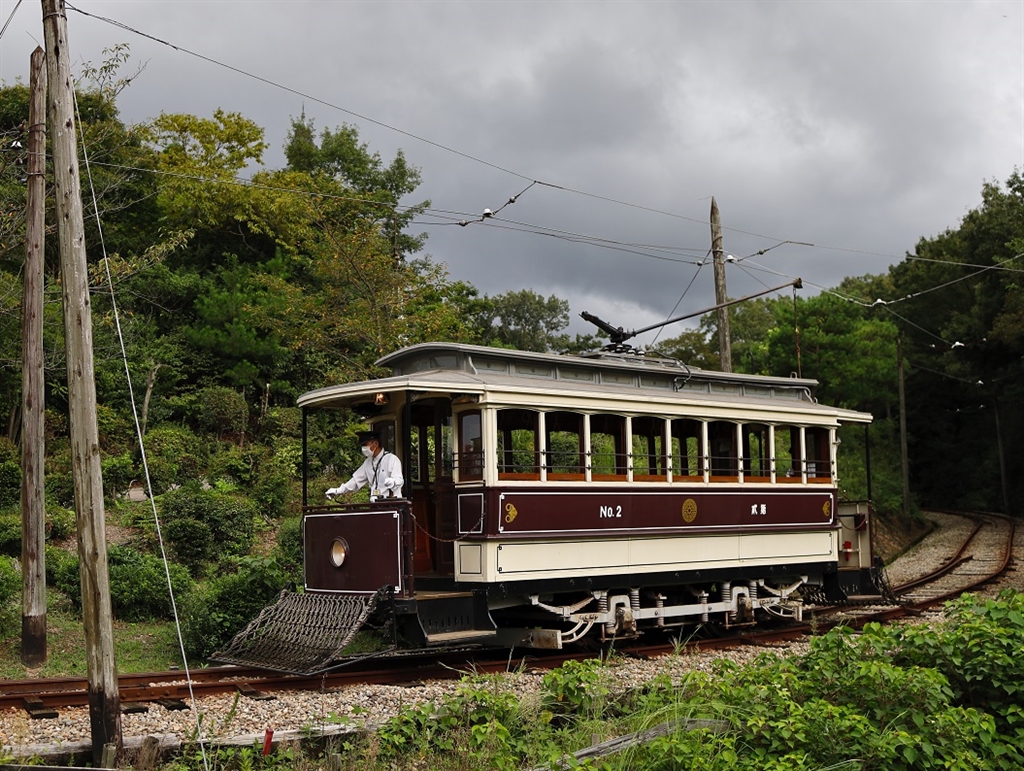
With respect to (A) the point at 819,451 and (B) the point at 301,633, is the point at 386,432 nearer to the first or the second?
(B) the point at 301,633

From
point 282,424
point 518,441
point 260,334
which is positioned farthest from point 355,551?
point 260,334

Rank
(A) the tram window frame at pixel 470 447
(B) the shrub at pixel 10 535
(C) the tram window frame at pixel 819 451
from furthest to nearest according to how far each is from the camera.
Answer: (B) the shrub at pixel 10 535 < (C) the tram window frame at pixel 819 451 < (A) the tram window frame at pixel 470 447

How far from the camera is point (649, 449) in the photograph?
524 inches

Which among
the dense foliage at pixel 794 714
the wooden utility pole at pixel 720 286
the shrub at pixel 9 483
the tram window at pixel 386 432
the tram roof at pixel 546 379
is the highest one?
the wooden utility pole at pixel 720 286

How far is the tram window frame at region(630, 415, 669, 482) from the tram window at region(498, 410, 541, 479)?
1465 millimetres

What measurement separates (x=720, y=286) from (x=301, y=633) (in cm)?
1165

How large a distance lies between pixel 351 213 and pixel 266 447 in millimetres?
7340

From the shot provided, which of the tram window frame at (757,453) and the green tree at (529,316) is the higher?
the green tree at (529,316)

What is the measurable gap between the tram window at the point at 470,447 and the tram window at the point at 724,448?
3821 mm

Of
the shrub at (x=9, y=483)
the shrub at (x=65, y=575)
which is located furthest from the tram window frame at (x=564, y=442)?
the shrub at (x=9, y=483)

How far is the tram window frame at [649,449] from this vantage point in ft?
42.1

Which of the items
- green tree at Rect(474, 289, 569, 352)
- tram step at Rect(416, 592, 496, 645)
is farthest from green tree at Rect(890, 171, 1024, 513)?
tram step at Rect(416, 592, 496, 645)

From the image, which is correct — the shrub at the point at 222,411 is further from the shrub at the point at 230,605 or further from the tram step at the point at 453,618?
the tram step at the point at 453,618

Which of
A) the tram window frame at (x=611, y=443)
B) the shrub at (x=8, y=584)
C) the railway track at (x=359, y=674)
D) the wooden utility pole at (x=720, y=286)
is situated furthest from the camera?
the wooden utility pole at (x=720, y=286)
